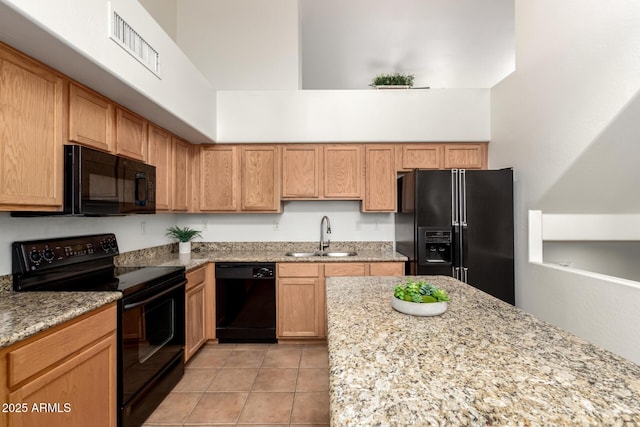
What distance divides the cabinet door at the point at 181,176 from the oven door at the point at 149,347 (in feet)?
3.22

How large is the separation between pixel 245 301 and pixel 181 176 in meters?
1.44

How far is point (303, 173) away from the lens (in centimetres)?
351

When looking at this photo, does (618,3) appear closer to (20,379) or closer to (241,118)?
(241,118)

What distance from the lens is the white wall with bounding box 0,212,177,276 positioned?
1771 millimetres

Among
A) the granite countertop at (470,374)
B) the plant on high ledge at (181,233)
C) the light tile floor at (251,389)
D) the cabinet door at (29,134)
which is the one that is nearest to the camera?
the granite countertop at (470,374)

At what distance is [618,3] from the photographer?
189 centimetres

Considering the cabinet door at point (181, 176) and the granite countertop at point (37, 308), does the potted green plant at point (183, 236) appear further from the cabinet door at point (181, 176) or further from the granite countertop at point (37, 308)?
the granite countertop at point (37, 308)

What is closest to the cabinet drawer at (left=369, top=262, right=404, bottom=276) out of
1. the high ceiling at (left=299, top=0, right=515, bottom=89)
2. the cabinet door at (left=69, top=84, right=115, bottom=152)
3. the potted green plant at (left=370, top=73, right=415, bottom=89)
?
the potted green plant at (left=370, top=73, right=415, bottom=89)

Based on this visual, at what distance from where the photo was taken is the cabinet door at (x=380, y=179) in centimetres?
350

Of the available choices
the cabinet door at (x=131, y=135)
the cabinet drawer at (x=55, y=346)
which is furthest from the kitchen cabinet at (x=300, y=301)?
the cabinet drawer at (x=55, y=346)

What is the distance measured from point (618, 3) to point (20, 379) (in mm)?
3543

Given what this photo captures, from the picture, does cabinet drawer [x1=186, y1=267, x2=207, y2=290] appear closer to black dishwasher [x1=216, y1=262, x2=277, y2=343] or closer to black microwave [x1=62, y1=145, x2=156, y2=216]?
black dishwasher [x1=216, y1=262, x2=277, y2=343]

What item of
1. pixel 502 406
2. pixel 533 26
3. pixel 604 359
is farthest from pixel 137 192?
pixel 533 26

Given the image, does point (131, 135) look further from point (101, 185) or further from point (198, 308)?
point (198, 308)
